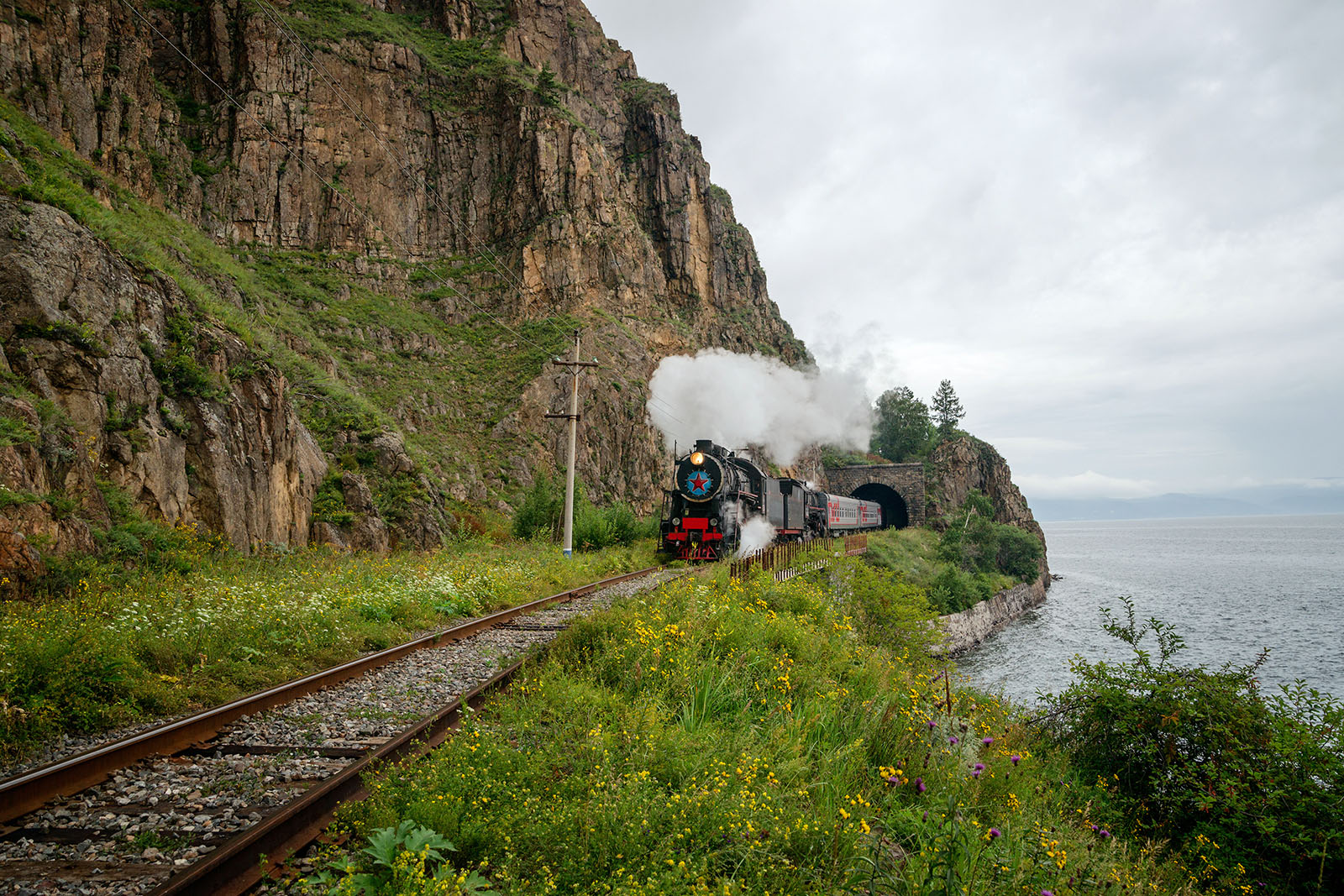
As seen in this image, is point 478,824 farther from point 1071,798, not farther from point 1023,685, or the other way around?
point 1023,685

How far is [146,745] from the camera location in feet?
15.6

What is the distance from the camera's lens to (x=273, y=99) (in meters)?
42.0

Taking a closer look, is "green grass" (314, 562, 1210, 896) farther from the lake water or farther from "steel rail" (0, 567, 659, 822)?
the lake water

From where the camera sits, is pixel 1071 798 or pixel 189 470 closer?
pixel 1071 798

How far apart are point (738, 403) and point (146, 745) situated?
35670 millimetres

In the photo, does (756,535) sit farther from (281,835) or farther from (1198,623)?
(1198,623)

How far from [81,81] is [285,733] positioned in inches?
1628

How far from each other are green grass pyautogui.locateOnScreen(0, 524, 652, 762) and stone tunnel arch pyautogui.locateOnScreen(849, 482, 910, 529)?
58070 mm

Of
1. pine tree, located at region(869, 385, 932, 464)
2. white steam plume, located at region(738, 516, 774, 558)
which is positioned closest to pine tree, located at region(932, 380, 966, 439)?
Result: pine tree, located at region(869, 385, 932, 464)

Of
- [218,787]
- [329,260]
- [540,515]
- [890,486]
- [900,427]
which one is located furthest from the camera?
[900,427]

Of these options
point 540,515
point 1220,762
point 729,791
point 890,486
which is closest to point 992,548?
point 890,486

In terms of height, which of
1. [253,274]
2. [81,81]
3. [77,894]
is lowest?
[77,894]

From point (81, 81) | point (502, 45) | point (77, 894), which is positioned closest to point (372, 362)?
point (81, 81)

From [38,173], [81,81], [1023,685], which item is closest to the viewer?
[38,173]
